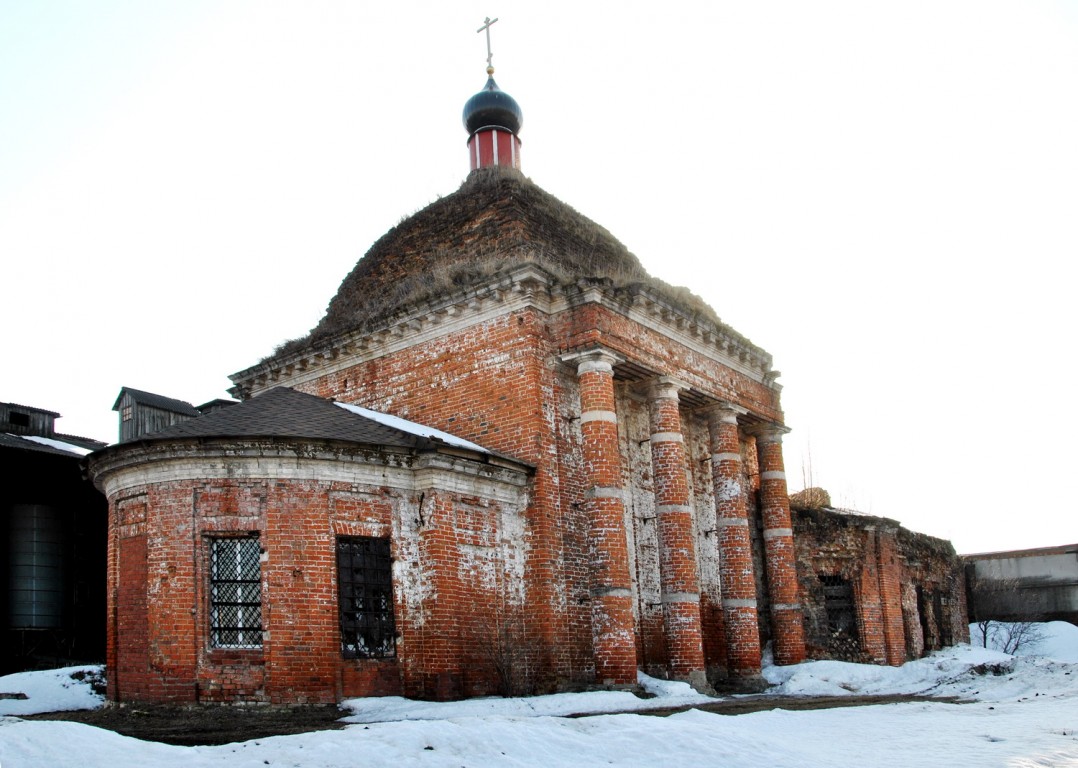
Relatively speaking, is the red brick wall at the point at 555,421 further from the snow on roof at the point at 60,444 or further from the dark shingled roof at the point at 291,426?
the snow on roof at the point at 60,444

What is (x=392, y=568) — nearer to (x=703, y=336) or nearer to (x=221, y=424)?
(x=221, y=424)

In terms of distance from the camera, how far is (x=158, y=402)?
85.4ft

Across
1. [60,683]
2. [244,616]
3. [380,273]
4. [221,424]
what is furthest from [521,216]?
[60,683]

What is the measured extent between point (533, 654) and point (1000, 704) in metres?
6.72

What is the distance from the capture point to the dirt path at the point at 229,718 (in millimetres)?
9883

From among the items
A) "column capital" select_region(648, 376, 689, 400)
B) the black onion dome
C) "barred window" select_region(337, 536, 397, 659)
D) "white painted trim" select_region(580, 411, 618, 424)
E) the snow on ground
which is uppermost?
the black onion dome

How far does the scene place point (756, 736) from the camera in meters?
9.66

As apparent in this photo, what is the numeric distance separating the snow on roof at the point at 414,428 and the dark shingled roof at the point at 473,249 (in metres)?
2.02

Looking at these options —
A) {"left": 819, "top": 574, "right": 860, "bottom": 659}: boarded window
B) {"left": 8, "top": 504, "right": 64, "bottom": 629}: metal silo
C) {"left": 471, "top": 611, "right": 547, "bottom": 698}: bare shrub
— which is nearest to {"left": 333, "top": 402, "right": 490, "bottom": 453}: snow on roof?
{"left": 471, "top": 611, "right": 547, "bottom": 698}: bare shrub

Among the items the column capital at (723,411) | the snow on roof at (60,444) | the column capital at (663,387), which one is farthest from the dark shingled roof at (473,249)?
the snow on roof at (60,444)

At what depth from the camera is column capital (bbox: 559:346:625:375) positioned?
1653 centimetres

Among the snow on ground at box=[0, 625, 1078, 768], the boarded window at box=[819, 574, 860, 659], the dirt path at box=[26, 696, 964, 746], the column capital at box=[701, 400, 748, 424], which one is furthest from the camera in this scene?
the boarded window at box=[819, 574, 860, 659]

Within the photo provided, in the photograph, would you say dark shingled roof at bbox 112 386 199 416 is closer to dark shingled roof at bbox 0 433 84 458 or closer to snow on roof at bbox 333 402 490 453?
dark shingled roof at bbox 0 433 84 458

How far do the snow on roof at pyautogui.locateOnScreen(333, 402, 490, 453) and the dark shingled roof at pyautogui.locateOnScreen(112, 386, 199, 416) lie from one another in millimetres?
10150
